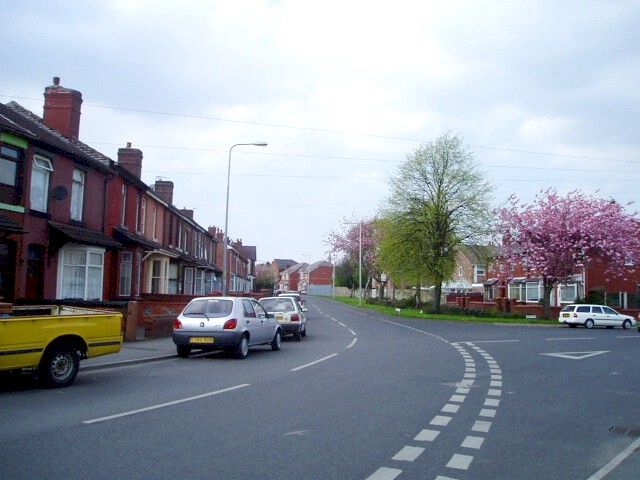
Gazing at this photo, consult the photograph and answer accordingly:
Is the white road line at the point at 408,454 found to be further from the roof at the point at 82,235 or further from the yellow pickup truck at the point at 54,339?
the roof at the point at 82,235

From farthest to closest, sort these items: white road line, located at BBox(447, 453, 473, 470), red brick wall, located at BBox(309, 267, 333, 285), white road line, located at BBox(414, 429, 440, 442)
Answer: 1. red brick wall, located at BBox(309, 267, 333, 285)
2. white road line, located at BBox(414, 429, 440, 442)
3. white road line, located at BBox(447, 453, 473, 470)

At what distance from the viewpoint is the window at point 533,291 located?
61344 millimetres

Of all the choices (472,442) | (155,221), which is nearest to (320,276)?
(155,221)

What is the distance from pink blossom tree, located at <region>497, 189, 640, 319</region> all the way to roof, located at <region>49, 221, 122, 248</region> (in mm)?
29935

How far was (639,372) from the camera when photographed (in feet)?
49.8

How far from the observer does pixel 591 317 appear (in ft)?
127

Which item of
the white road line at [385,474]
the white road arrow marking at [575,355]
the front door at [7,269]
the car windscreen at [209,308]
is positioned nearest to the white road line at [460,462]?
the white road line at [385,474]

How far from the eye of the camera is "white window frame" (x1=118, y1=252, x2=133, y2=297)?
28562 mm

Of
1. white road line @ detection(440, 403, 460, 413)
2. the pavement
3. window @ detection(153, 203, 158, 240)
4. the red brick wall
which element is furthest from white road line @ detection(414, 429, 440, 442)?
the red brick wall

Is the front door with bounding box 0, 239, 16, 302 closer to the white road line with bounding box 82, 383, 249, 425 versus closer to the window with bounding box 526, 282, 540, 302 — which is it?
the white road line with bounding box 82, 383, 249, 425

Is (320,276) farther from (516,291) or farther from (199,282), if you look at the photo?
(199,282)

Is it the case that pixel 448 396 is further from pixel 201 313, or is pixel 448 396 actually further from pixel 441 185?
pixel 441 185

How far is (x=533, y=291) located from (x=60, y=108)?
162ft

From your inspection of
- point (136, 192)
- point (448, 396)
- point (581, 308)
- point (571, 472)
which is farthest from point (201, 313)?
point (581, 308)
